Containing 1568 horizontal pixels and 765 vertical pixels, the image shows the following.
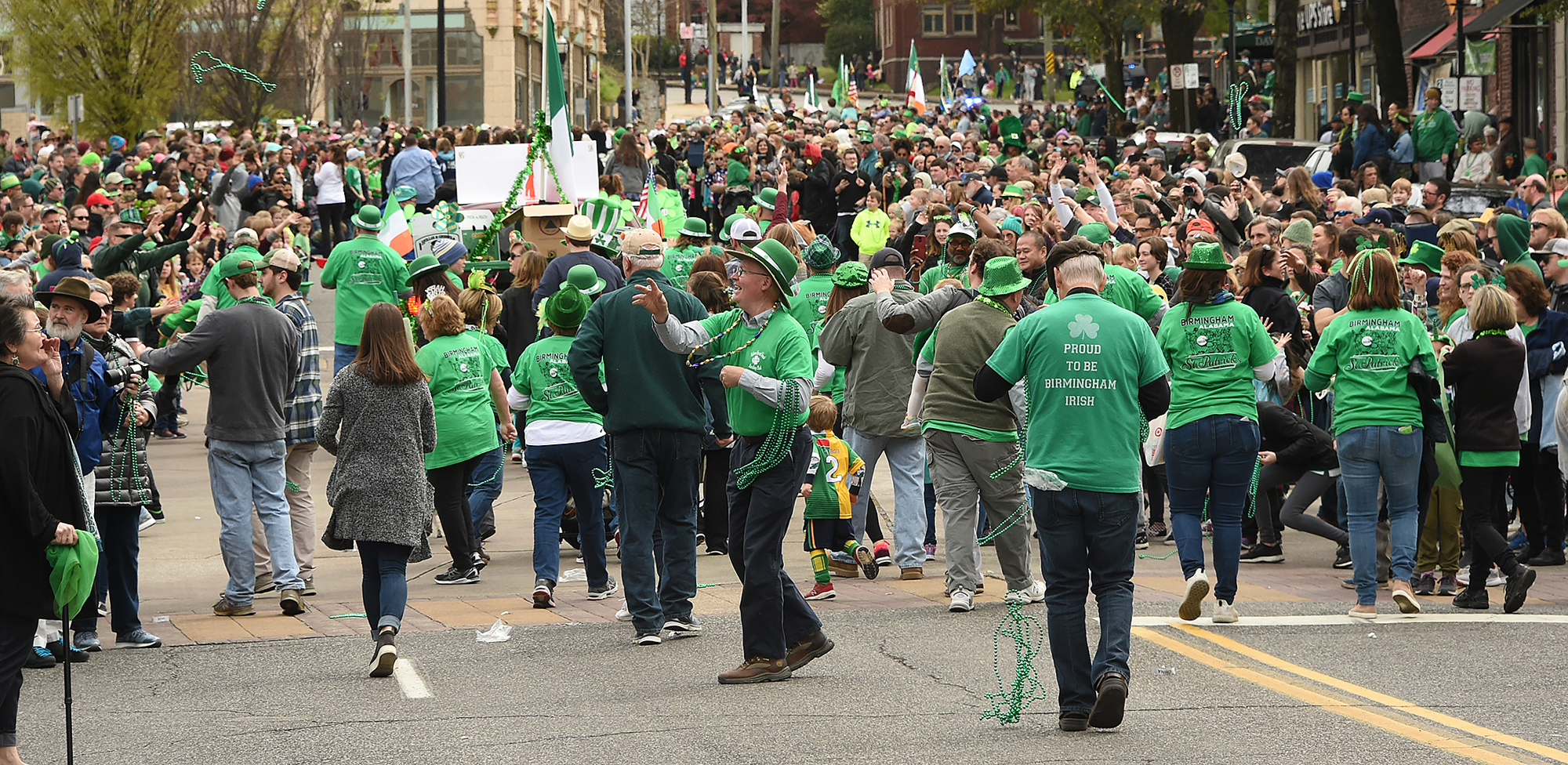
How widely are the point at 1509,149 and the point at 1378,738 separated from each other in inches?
820

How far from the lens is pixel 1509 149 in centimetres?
2497

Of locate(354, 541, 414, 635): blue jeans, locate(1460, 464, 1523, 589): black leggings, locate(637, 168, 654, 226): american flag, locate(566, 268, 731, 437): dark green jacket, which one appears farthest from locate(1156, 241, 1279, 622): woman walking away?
locate(637, 168, 654, 226): american flag

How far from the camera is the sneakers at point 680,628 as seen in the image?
8469 mm

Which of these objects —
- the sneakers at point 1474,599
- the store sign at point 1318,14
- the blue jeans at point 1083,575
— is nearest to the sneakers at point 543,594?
the blue jeans at point 1083,575

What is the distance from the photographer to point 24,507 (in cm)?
595

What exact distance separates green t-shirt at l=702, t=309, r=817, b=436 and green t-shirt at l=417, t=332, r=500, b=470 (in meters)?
2.71

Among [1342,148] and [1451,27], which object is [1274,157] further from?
[1451,27]

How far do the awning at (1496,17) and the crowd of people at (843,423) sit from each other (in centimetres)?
1690

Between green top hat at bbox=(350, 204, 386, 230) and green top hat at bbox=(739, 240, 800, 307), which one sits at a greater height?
green top hat at bbox=(350, 204, 386, 230)

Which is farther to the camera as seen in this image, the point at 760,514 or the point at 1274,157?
the point at 1274,157

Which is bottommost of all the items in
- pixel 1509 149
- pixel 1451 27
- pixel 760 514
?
pixel 760 514

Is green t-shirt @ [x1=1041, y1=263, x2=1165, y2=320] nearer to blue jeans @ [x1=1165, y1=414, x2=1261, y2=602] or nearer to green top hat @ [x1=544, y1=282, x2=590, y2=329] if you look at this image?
blue jeans @ [x1=1165, y1=414, x2=1261, y2=602]

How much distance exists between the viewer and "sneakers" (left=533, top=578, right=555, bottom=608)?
9.33 metres

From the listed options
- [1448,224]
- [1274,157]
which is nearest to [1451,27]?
[1274,157]
